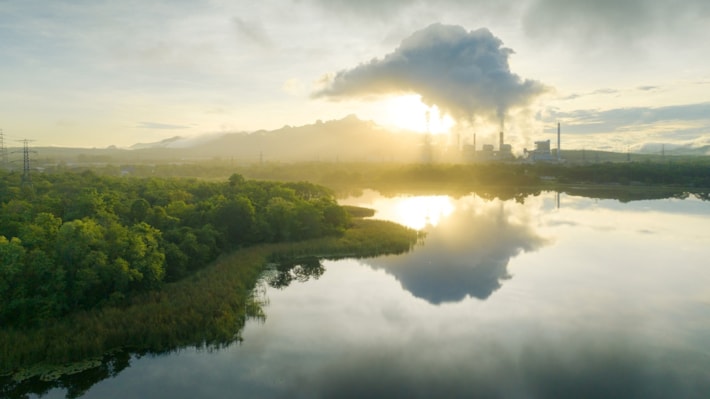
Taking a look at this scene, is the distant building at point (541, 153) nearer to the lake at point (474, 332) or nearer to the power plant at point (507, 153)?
the power plant at point (507, 153)

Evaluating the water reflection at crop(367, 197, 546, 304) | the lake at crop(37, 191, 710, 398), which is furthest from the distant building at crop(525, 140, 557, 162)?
the lake at crop(37, 191, 710, 398)

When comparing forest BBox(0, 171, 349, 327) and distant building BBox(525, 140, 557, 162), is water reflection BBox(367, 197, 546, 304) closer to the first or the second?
forest BBox(0, 171, 349, 327)

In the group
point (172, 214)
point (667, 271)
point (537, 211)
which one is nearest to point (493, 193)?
point (537, 211)

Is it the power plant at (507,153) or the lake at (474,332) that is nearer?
the lake at (474,332)

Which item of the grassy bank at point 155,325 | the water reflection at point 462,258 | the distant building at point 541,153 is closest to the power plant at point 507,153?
the distant building at point 541,153

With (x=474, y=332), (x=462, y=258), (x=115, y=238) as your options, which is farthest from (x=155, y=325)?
(x=462, y=258)

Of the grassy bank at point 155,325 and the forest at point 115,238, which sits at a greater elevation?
the forest at point 115,238

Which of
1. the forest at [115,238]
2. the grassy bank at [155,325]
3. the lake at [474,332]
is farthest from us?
the forest at [115,238]
